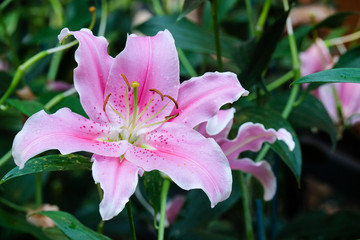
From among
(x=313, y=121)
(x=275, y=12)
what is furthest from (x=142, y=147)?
(x=275, y=12)

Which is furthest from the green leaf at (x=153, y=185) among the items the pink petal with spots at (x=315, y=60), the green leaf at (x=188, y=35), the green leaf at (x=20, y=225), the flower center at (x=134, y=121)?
the pink petal with spots at (x=315, y=60)

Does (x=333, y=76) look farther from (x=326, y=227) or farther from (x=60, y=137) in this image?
(x=326, y=227)

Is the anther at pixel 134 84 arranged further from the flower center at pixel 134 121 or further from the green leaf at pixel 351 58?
the green leaf at pixel 351 58

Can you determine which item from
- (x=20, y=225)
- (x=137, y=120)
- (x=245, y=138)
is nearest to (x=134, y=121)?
(x=137, y=120)

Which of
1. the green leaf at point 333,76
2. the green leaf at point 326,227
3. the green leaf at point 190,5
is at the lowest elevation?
the green leaf at point 326,227

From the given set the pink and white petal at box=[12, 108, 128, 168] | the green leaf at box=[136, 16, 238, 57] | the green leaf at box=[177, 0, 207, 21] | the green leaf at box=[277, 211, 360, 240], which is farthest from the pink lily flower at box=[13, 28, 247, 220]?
the green leaf at box=[277, 211, 360, 240]

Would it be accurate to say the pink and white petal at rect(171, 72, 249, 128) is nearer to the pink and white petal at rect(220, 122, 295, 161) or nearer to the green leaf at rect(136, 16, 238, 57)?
the pink and white petal at rect(220, 122, 295, 161)
